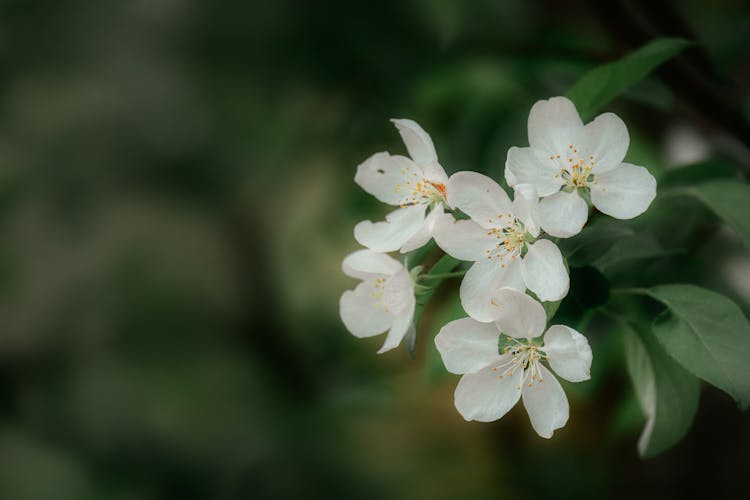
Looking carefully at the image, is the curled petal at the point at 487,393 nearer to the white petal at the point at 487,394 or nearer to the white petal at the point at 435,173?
the white petal at the point at 487,394

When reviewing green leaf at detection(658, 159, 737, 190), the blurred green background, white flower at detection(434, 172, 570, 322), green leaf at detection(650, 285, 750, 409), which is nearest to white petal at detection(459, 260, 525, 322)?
white flower at detection(434, 172, 570, 322)

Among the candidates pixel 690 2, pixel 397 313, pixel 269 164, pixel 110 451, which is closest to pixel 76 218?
pixel 110 451

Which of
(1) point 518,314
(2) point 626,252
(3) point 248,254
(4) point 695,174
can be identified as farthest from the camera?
(3) point 248,254

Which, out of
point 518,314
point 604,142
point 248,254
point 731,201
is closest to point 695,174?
point 731,201

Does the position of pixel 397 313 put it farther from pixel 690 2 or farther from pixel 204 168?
pixel 204 168

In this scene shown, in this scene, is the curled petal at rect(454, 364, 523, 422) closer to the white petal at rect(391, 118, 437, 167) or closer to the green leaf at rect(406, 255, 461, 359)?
the green leaf at rect(406, 255, 461, 359)

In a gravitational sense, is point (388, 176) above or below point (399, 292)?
above

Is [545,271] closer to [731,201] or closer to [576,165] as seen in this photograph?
[576,165]
